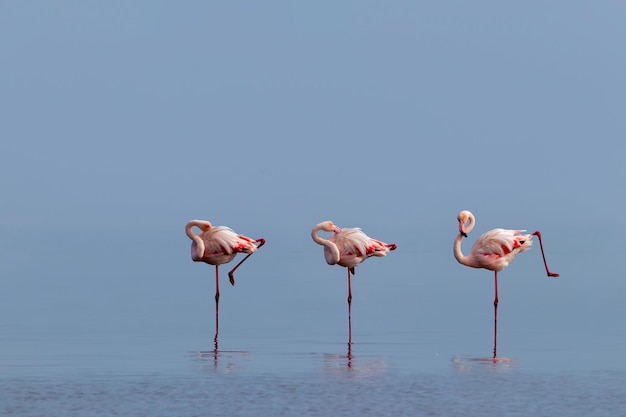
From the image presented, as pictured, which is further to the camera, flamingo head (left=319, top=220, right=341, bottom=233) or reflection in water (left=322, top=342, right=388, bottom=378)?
flamingo head (left=319, top=220, right=341, bottom=233)

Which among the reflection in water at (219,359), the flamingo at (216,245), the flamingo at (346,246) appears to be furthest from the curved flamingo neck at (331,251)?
the reflection in water at (219,359)

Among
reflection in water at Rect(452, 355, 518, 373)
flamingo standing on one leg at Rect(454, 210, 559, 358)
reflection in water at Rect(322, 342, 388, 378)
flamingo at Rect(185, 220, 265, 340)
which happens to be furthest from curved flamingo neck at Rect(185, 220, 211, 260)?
reflection in water at Rect(452, 355, 518, 373)

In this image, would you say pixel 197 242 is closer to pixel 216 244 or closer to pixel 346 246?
pixel 216 244

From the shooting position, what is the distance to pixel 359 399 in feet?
44.5

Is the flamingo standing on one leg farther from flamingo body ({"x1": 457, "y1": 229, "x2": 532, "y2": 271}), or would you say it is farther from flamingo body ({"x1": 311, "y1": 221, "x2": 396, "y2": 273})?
flamingo body ({"x1": 311, "y1": 221, "x2": 396, "y2": 273})

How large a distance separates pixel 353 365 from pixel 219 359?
5.15ft

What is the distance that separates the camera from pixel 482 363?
52.2ft

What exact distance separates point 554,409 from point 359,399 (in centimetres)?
182

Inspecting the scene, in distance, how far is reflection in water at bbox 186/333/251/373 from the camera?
15.5 meters

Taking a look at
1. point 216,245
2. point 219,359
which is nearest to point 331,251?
point 216,245

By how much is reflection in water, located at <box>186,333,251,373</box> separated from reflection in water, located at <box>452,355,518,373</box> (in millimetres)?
2360

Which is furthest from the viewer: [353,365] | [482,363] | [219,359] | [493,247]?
[493,247]

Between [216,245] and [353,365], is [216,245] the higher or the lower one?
the higher one

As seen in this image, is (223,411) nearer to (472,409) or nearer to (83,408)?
(83,408)
